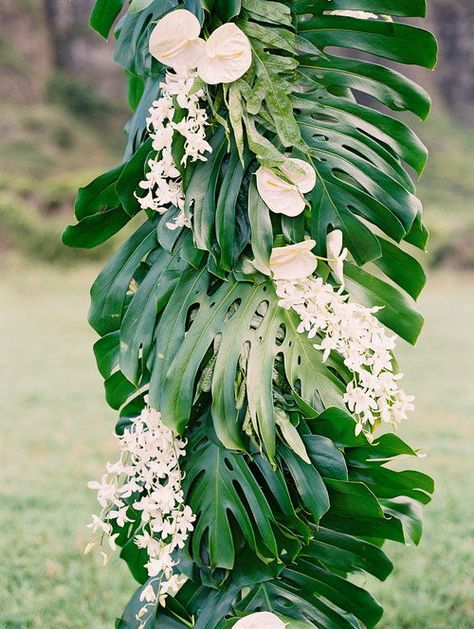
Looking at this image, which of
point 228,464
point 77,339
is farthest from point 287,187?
point 77,339

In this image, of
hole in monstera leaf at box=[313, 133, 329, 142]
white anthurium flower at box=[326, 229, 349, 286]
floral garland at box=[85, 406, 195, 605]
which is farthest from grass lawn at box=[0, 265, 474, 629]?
hole in monstera leaf at box=[313, 133, 329, 142]

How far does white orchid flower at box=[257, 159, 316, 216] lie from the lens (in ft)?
3.70

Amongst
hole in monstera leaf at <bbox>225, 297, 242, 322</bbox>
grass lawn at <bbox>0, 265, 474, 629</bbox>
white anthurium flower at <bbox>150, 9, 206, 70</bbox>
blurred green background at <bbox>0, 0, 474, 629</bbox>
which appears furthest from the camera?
blurred green background at <bbox>0, 0, 474, 629</bbox>

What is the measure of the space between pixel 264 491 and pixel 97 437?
2756 millimetres

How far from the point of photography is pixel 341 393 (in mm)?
1229

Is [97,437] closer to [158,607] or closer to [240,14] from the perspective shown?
[158,607]

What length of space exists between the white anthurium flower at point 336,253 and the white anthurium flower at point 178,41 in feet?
0.96

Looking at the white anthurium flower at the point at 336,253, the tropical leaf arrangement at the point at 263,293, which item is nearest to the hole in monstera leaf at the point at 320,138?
the tropical leaf arrangement at the point at 263,293

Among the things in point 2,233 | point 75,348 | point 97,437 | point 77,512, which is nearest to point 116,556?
point 77,512

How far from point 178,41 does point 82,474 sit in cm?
257

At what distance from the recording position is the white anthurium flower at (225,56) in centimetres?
109

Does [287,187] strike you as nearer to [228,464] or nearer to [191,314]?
[191,314]

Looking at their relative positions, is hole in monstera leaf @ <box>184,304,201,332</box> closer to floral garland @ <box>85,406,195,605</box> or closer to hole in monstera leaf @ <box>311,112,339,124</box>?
floral garland @ <box>85,406,195,605</box>

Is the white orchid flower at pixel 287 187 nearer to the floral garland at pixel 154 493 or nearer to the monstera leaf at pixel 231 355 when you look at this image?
the monstera leaf at pixel 231 355
